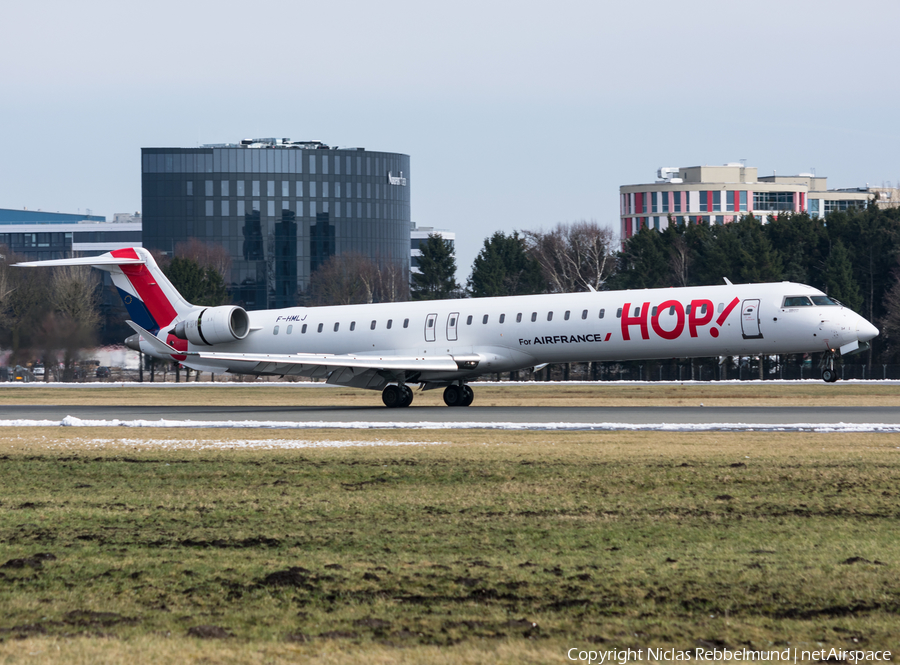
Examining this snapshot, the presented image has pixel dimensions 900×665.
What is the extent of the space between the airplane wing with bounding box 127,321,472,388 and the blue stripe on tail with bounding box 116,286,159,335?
464 cm

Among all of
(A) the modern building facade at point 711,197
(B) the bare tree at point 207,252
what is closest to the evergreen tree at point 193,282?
(B) the bare tree at point 207,252

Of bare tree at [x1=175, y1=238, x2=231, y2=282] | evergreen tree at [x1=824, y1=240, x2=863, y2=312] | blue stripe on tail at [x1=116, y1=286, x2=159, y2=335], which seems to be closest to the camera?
blue stripe on tail at [x1=116, y1=286, x2=159, y2=335]

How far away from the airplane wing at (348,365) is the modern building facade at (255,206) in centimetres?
10377

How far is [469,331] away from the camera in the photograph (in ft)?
117

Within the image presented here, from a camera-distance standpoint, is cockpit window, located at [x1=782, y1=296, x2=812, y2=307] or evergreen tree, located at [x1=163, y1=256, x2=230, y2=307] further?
evergreen tree, located at [x1=163, y1=256, x2=230, y2=307]

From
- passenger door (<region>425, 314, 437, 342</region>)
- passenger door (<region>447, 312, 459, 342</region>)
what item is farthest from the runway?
passenger door (<region>447, 312, 459, 342</region>)

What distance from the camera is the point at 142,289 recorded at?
39906mm

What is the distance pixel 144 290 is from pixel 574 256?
214ft

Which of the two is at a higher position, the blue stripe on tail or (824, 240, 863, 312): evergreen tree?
(824, 240, 863, 312): evergreen tree

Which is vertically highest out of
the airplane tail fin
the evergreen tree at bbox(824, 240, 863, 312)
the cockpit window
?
the evergreen tree at bbox(824, 240, 863, 312)

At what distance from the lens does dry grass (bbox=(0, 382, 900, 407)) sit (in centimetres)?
3847

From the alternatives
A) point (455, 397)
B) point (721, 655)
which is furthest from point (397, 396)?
point (721, 655)

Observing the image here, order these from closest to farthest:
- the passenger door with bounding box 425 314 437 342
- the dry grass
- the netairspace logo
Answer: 1. the netairspace logo
2. the passenger door with bounding box 425 314 437 342
3. the dry grass

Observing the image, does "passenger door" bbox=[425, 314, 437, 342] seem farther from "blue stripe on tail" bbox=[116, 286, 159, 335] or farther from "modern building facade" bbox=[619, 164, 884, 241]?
"modern building facade" bbox=[619, 164, 884, 241]
